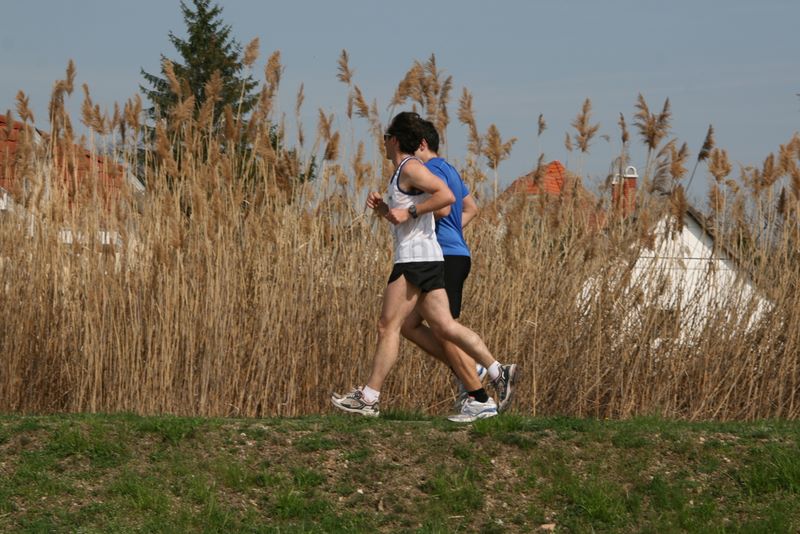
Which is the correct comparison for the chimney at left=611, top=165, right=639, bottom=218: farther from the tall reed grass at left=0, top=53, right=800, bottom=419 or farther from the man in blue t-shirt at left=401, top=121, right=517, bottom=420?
the man in blue t-shirt at left=401, top=121, right=517, bottom=420

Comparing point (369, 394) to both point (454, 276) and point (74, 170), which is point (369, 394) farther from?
point (74, 170)

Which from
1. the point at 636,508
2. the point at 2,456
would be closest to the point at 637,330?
the point at 636,508

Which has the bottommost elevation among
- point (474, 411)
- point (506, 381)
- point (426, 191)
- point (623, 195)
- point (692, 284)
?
point (474, 411)

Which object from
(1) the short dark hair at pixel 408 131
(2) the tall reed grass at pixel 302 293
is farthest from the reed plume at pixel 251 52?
(1) the short dark hair at pixel 408 131

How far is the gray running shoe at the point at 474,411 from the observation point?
20.6ft

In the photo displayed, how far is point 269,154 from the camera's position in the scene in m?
7.55

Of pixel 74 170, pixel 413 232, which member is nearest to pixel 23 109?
pixel 74 170

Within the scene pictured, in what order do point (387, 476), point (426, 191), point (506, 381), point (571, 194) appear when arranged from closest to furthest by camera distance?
point (387, 476) < point (426, 191) < point (506, 381) < point (571, 194)

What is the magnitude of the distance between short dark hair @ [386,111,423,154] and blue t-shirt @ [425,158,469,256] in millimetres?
162

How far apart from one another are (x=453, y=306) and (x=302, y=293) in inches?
58.8

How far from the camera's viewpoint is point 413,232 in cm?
619

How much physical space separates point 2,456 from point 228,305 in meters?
2.18

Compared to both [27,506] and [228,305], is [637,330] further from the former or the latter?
[27,506]

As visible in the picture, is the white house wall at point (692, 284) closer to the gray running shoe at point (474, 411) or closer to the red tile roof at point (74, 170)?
the gray running shoe at point (474, 411)
